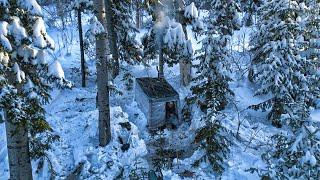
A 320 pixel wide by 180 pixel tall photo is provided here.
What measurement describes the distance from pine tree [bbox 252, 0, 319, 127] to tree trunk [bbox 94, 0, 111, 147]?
23.8 ft

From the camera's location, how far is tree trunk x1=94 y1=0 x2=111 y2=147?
1387 cm

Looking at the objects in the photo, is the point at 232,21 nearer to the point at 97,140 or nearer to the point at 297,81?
the point at 297,81

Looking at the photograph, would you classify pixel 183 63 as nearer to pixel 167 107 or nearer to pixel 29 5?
pixel 167 107

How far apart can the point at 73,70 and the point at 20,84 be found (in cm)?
2026

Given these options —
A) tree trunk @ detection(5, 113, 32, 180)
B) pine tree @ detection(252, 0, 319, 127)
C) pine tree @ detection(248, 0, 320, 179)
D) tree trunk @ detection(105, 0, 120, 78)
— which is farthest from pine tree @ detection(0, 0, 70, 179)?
tree trunk @ detection(105, 0, 120, 78)

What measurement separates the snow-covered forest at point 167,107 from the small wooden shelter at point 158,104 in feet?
0.17

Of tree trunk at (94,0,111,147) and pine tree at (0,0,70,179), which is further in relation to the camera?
tree trunk at (94,0,111,147)

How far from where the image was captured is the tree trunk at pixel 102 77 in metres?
13.9

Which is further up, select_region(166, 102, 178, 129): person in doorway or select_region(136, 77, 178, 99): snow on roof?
select_region(136, 77, 178, 99): snow on roof

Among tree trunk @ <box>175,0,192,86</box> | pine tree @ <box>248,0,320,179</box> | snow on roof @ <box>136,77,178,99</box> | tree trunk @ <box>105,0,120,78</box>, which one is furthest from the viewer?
tree trunk @ <box>105,0,120,78</box>

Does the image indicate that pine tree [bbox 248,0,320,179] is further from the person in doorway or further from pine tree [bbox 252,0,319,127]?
the person in doorway

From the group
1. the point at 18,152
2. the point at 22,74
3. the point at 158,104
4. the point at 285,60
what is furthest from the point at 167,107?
the point at 22,74

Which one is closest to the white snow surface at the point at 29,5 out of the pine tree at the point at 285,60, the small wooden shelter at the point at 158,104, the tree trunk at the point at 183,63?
the small wooden shelter at the point at 158,104

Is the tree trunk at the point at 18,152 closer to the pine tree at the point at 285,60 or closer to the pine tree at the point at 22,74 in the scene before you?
the pine tree at the point at 22,74
